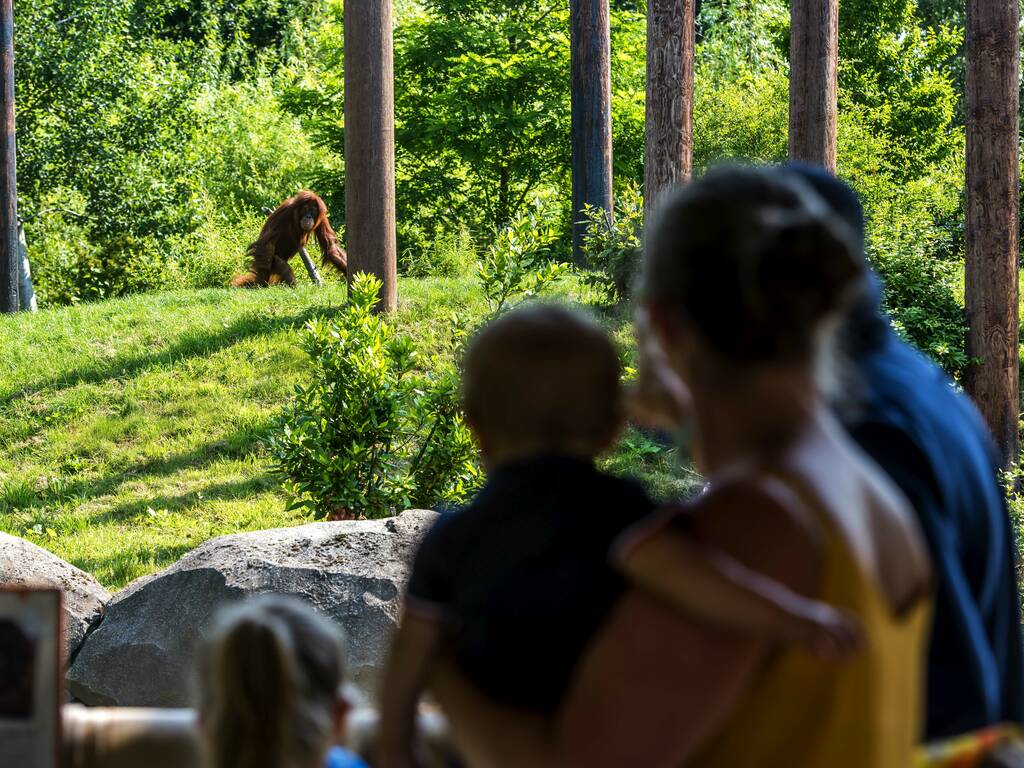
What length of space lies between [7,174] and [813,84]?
10.5 meters

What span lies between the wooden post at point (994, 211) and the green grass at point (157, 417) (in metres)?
3.11

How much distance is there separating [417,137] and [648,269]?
68.7ft

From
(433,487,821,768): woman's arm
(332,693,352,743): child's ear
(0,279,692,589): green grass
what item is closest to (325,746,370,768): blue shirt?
(332,693,352,743): child's ear

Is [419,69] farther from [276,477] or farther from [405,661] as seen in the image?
[405,661]

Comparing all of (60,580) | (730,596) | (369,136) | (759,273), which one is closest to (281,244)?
(369,136)

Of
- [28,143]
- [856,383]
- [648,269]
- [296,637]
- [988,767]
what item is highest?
[28,143]

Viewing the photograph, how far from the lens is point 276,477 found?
34.7ft

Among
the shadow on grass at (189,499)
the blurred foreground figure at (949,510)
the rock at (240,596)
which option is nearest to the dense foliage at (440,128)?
the shadow on grass at (189,499)

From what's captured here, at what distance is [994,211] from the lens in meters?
11.7

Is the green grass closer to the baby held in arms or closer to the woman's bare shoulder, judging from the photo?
the baby held in arms

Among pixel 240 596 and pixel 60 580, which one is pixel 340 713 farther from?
pixel 60 580

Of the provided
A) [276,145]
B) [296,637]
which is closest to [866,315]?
[296,637]

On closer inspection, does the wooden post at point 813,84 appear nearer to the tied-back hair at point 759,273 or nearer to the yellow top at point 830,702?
the tied-back hair at point 759,273

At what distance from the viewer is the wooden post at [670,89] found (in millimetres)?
11445
